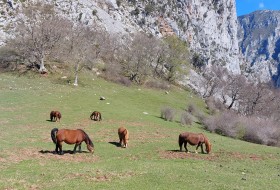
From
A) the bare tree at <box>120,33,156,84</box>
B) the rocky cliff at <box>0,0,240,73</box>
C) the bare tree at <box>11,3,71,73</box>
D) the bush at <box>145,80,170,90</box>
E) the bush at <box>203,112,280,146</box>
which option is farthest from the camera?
the rocky cliff at <box>0,0,240,73</box>

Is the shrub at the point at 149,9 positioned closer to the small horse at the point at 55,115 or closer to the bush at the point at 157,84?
the bush at the point at 157,84

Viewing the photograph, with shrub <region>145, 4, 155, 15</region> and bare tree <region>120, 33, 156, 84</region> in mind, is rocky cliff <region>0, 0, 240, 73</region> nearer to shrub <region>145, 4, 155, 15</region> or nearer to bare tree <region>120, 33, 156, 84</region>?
shrub <region>145, 4, 155, 15</region>

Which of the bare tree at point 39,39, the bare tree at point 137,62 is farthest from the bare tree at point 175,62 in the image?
the bare tree at point 39,39

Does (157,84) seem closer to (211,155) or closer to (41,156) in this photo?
(211,155)

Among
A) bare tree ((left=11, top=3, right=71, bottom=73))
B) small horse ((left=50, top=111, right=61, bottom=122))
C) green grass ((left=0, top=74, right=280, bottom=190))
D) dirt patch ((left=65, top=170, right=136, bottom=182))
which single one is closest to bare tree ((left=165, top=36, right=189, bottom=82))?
bare tree ((left=11, top=3, right=71, bottom=73))

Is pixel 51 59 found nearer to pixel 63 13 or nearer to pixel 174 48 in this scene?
pixel 63 13

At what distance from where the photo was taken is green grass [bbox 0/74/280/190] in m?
16.5

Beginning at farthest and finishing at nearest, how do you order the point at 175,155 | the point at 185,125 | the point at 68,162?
the point at 185,125 < the point at 175,155 < the point at 68,162

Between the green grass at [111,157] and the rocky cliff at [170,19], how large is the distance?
146ft

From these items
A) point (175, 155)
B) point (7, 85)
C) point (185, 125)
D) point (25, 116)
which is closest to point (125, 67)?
point (7, 85)

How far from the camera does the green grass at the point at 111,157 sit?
1645 cm

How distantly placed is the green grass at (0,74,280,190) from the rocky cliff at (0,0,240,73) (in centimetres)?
4440

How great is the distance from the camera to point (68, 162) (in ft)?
65.1

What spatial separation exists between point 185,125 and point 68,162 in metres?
27.4
